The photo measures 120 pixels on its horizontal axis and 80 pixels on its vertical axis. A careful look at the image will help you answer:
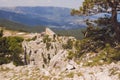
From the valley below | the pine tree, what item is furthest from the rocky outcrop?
the pine tree

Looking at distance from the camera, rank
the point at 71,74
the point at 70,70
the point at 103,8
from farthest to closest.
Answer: the point at 103,8 < the point at 70,70 < the point at 71,74

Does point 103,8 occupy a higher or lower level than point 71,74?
higher

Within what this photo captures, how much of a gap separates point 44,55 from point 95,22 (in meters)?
97.1

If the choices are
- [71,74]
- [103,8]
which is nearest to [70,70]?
[71,74]

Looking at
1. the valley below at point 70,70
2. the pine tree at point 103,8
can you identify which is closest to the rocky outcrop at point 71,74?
the valley below at point 70,70

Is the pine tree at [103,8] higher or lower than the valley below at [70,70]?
higher

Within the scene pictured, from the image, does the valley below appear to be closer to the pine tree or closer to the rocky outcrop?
the rocky outcrop

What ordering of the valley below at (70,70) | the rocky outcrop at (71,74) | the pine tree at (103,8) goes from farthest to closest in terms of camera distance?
the pine tree at (103,8), the valley below at (70,70), the rocky outcrop at (71,74)

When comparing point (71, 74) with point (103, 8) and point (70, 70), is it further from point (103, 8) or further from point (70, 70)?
point (103, 8)

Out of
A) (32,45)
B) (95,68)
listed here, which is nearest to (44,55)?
(32,45)

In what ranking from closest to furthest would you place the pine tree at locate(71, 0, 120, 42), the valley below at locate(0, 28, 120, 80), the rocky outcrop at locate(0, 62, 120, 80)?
the rocky outcrop at locate(0, 62, 120, 80) → the valley below at locate(0, 28, 120, 80) → the pine tree at locate(71, 0, 120, 42)

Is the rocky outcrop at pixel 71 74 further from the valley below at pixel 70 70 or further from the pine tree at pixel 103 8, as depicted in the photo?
the pine tree at pixel 103 8

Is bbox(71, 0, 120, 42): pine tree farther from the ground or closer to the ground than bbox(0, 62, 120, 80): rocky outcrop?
farther from the ground

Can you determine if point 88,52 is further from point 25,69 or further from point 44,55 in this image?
point 44,55
